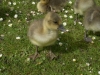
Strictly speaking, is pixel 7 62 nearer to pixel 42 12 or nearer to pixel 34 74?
pixel 34 74

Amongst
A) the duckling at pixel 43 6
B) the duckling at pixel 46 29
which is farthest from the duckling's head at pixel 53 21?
the duckling at pixel 43 6

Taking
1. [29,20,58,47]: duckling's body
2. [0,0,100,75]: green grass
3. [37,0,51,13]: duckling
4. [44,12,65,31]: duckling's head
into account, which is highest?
[44,12,65,31]: duckling's head

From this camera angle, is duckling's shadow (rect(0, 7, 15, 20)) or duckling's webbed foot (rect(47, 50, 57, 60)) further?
duckling's shadow (rect(0, 7, 15, 20))

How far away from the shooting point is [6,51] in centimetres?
531

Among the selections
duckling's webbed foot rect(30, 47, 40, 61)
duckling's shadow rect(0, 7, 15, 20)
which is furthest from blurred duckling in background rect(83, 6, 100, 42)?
duckling's shadow rect(0, 7, 15, 20)

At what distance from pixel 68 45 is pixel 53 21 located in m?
1.25

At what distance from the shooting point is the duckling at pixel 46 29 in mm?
4438

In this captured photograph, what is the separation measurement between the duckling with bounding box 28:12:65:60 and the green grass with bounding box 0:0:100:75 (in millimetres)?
576

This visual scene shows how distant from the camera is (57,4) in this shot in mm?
6602

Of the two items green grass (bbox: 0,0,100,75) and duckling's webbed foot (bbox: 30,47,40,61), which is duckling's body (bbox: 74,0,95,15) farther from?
duckling's webbed foot (bbox: 30,47,40,61)

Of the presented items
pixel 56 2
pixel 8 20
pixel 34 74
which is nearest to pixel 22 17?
pixel 8 20

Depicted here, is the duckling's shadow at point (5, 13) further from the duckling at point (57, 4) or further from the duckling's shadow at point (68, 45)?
the duckling's shadow at point (68, 45)

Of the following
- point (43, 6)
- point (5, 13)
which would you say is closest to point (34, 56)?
point (43, 6)

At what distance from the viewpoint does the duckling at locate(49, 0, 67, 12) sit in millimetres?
6508
